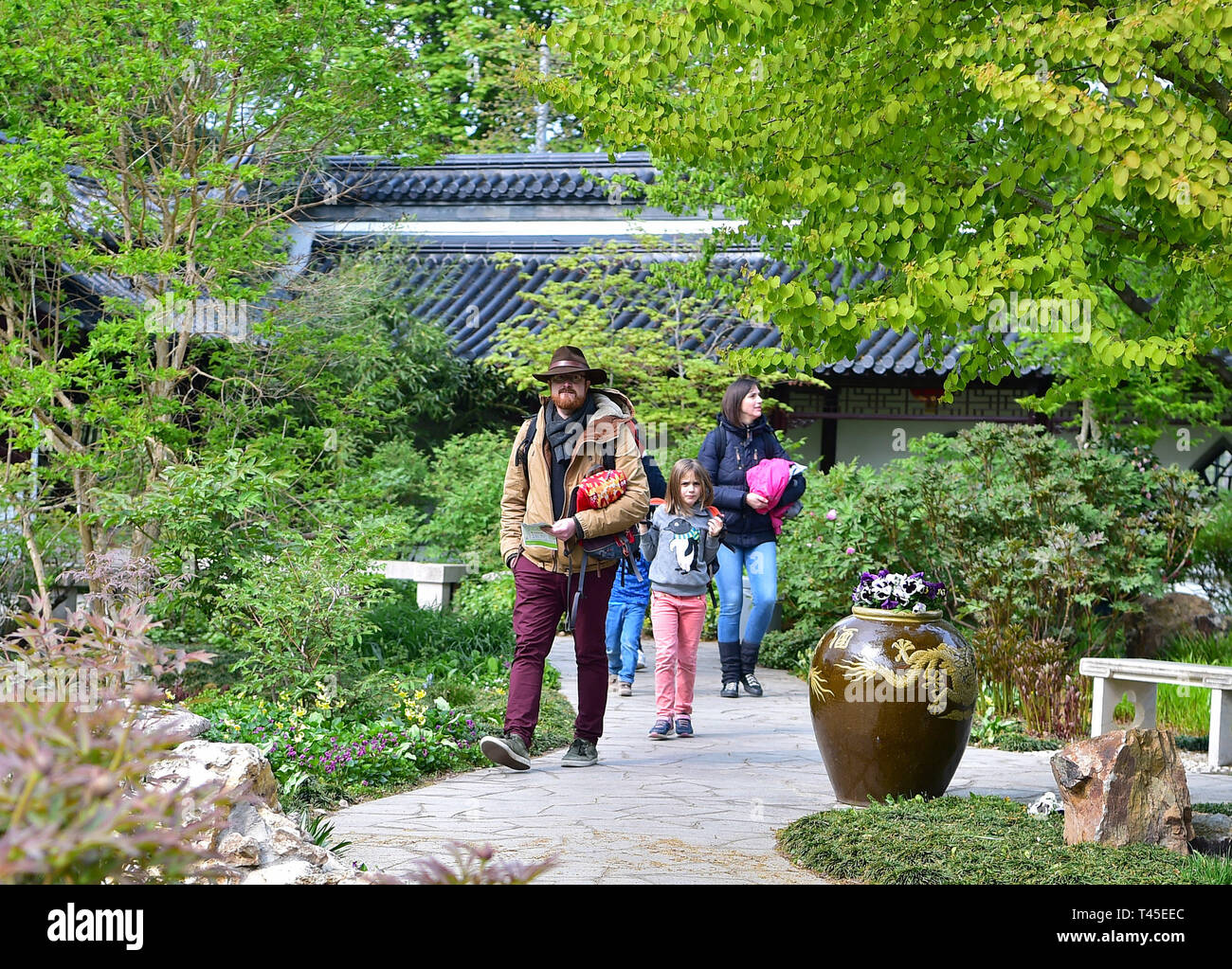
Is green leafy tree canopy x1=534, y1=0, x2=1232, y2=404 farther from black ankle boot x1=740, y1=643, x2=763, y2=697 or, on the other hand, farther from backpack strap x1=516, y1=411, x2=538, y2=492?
black ankle boot x1=740, y1=643, x2=763, y2=697

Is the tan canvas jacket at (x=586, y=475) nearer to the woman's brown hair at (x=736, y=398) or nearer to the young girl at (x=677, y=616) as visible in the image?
the young girl at (x=677, y=616)

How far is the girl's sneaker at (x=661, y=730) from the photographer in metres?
7.83

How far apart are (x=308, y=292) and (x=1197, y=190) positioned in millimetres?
7911

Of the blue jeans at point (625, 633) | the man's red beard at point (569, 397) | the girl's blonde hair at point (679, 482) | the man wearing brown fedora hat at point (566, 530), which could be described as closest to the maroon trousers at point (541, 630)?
the man wearing brown fedora hat at point (566, 530)

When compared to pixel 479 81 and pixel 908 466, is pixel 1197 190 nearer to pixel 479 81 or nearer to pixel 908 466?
pixel 908 466

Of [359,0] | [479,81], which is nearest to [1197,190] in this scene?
[359,0]

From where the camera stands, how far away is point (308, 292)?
10.9m

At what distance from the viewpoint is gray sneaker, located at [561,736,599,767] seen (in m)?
6.87

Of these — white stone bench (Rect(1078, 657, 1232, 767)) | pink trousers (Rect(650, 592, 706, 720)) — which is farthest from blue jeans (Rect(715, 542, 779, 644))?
white stone bench (Rect(1078, 657, 1232, 767))

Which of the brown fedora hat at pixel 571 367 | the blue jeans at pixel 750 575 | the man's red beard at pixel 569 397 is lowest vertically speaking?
the blue jeans at pixel 750 575

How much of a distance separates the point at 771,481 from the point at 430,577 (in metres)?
4.80

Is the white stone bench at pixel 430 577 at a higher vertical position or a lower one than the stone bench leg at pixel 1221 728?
higher

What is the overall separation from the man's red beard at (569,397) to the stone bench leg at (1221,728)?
14.1 ft

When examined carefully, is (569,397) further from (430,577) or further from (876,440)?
(876,440)
